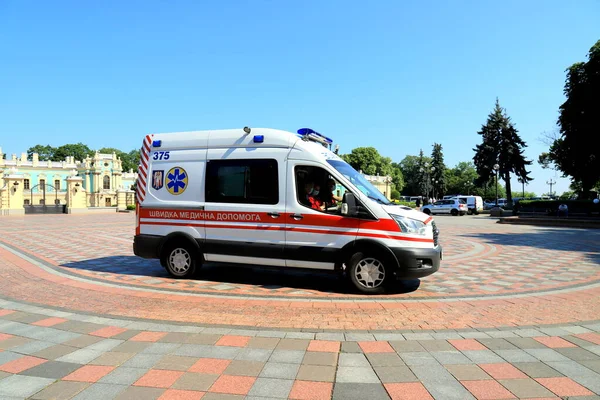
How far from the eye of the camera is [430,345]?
4.12 meters

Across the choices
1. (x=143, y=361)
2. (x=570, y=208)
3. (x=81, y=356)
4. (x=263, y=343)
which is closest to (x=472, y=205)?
(x=570, y=208)

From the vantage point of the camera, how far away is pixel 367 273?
252 inches

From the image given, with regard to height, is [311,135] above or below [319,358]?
above

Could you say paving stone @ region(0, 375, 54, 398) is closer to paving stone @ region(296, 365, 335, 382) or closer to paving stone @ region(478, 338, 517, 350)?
paving stone @ region(296, 365, 335, 382)

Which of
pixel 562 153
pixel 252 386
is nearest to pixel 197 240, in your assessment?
pixel 252 386

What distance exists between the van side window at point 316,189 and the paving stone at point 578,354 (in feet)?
12.1

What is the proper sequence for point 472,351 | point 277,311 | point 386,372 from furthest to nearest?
point 277,311
point 472,351
point 386,372

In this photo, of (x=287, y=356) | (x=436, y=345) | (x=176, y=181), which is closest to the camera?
(x=287, y=356)

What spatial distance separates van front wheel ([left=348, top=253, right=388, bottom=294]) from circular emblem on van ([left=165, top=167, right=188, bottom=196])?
361cm

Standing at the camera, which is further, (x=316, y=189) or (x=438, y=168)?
(x=438, y=168)

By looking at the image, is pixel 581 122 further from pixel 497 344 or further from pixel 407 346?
pixel 407 346

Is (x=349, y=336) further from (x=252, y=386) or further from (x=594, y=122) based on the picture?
(x=594, y=122)

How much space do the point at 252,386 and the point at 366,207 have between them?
376 cm

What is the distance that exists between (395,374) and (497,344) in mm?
1532
